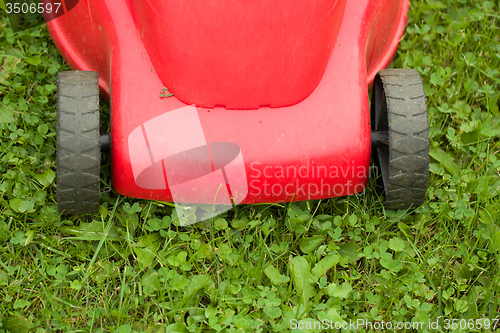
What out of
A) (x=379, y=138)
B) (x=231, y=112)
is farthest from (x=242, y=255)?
(x=379, y=138)

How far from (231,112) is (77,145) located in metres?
0.38

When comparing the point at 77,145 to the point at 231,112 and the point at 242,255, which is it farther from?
the point at 242,255

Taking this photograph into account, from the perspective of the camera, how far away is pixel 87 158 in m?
1.20

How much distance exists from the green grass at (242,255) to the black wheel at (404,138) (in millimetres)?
122

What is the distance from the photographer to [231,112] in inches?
49.5

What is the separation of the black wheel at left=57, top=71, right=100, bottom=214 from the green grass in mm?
141

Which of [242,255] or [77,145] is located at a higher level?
[77,145]

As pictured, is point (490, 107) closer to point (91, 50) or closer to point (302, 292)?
point (302, 292)

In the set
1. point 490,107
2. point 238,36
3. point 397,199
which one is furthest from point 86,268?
point 490,107

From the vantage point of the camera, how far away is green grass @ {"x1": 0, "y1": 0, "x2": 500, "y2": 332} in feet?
3.97

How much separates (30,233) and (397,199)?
3.20 feet

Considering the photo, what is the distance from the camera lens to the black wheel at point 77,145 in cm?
119

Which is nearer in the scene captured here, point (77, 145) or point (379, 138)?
point (77, 145)

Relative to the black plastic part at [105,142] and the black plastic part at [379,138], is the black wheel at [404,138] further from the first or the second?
the black plastic part at [105,142]
